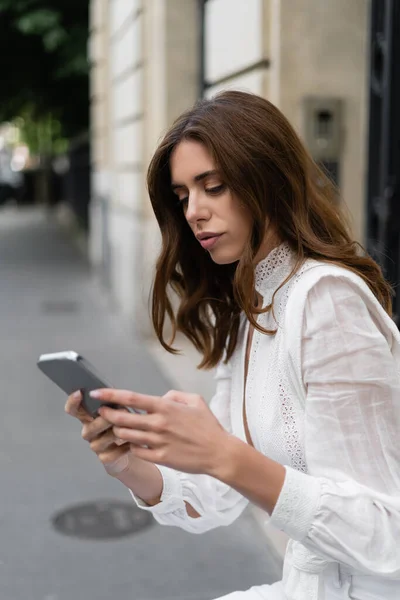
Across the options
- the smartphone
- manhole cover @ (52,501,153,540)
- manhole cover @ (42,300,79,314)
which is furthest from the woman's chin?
manhole cover @ (42,300,79,314)

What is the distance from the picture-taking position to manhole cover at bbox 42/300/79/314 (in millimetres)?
10586

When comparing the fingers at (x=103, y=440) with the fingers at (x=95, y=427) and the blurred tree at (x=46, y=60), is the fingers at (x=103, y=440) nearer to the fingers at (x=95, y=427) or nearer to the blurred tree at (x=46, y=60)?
the fingers at (x=95, y=427)

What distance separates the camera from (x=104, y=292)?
12148 millimetres

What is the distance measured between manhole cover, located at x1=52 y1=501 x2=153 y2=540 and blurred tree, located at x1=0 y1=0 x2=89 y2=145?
478 inches

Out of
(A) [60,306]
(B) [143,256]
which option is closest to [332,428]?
(B) [143,256]

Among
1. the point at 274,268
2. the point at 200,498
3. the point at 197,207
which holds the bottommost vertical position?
the point at 200,498

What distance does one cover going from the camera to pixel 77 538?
159 inches

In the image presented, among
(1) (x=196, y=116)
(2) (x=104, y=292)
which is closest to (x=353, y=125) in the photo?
(1) (x=196, y=116)

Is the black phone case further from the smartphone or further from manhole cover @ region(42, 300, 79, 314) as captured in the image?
manhole cover @ region(42, 300, 79, 314)

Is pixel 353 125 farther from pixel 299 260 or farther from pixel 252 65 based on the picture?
pixel 299 260

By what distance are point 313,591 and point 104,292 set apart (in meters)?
10.5

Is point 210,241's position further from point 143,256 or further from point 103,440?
point 143,256

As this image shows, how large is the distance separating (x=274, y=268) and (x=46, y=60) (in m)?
17.4

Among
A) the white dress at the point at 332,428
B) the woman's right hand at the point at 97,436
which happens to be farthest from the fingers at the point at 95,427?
the white dress at the point at 332,428
